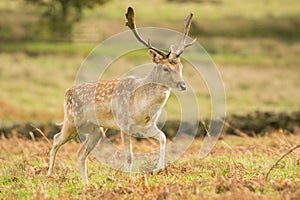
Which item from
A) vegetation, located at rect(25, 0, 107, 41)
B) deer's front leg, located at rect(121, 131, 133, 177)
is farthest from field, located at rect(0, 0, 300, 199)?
vegetation, located at rect(25, 0, 107, 41)

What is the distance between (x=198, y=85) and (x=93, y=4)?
1013 centimetres

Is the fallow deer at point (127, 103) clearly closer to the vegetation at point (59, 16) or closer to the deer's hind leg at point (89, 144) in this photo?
the deer's hind leg at point (89, 144)

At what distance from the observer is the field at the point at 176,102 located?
8.93 m

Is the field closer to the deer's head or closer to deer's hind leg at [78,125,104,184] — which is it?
deer's hind leg at [78,125,104,184]

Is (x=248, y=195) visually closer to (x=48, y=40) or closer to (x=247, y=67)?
(x=247, y=67)

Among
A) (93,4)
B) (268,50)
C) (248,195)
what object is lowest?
(268,50)

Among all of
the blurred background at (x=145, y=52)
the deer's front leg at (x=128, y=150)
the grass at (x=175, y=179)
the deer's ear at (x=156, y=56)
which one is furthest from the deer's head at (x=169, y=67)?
the blurred background at (x=145, y=52)

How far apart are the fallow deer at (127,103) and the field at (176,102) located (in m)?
0.63

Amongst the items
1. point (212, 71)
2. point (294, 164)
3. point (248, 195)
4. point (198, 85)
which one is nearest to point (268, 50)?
point (212, 71)

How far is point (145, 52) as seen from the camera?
5041 cm

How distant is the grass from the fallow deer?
0.50 m

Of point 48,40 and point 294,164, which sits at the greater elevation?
point 294,164

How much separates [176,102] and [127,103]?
2520 cm

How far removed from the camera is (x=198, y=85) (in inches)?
1620
